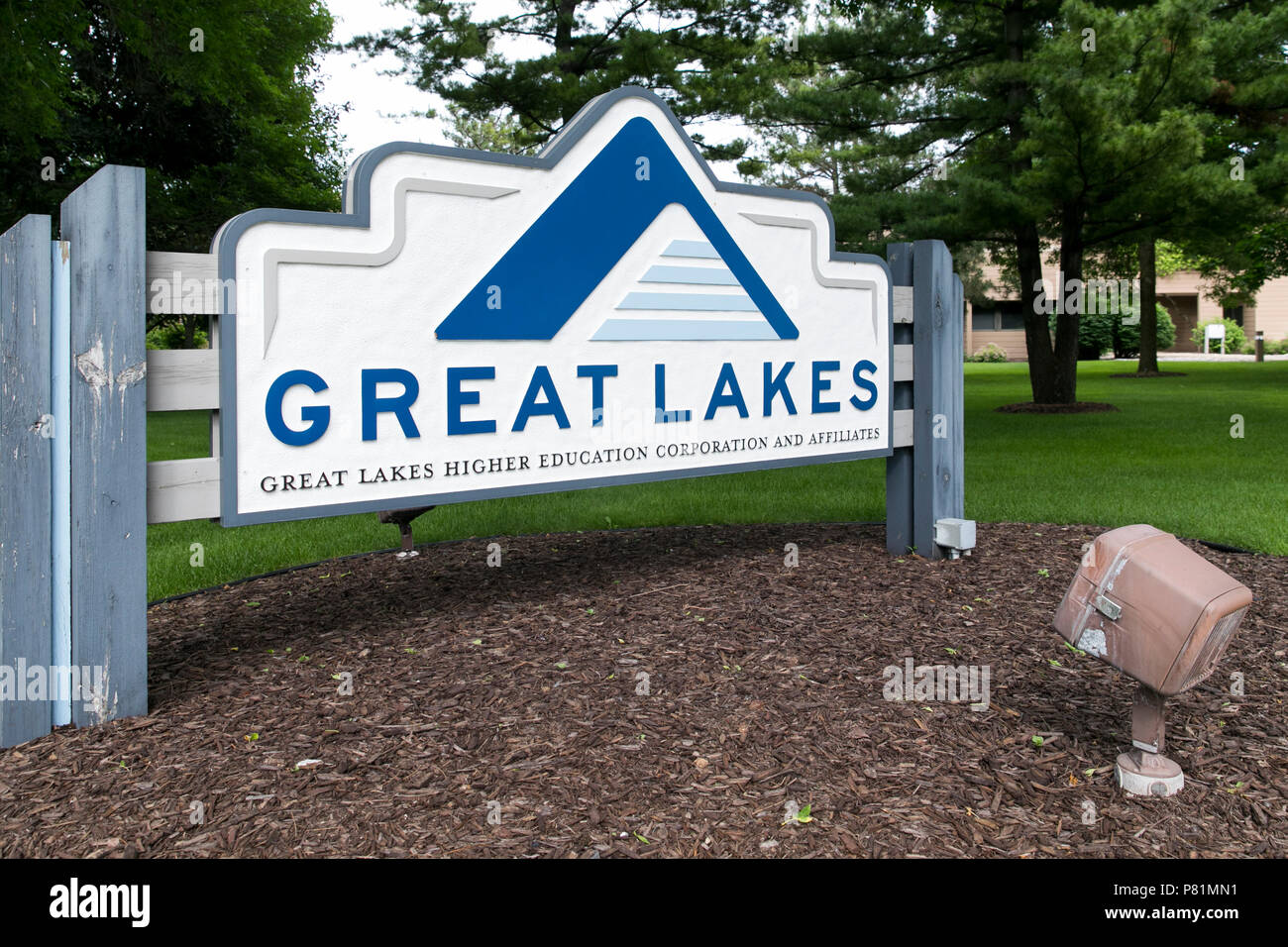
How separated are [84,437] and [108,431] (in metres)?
0.07

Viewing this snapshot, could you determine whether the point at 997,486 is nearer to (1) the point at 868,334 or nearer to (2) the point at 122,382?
(1) the point at 868,334

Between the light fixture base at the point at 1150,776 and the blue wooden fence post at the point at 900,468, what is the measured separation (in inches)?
119

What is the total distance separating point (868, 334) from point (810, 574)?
1.51 m

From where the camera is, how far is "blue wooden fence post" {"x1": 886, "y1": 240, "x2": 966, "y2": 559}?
238 inches

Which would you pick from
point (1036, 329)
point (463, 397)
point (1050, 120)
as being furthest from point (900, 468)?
point (1036, 329)

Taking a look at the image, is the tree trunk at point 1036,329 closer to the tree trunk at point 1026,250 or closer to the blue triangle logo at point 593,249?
the tree trunk at point 1026,250

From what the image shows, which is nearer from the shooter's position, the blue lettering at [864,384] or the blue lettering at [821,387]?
the blue lettering at [821,387]

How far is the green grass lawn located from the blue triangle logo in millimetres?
2689

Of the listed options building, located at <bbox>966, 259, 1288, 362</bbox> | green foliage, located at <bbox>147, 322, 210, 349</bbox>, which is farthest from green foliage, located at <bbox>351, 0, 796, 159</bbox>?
building, located at <bbox>966, 259, 1288, 362</bbox>

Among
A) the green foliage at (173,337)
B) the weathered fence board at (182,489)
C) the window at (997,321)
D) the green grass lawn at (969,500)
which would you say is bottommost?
the green grass lawn at (969,500)

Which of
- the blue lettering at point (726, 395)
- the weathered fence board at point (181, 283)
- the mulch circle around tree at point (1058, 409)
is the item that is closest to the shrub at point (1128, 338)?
the mulch circle around tree at point (1058, 409)

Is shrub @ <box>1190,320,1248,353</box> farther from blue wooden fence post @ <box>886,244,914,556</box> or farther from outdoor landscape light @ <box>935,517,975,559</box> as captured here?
outdoor landscape light @ <box>935,517,975,559</box>

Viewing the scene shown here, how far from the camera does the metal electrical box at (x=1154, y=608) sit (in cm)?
268

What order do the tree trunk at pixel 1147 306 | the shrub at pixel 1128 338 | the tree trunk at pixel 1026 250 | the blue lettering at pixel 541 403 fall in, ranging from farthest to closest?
1. the shrub at pixel 1128 338
2. the tree trunk at pixel 1147 306
3. the tree trunk at pixel 1026 250
4. the blue lettering at pixel 541 403
